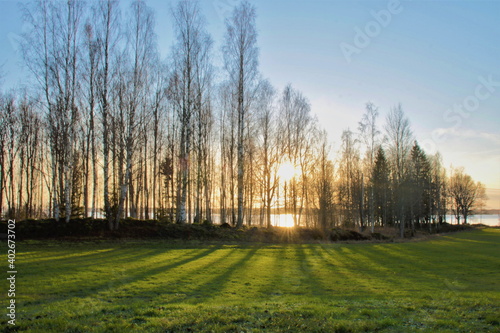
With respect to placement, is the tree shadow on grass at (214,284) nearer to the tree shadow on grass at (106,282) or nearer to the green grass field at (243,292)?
the green grass field at (243,292)

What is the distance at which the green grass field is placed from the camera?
623 cm

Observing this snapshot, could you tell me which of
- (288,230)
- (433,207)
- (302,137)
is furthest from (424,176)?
(288,230)

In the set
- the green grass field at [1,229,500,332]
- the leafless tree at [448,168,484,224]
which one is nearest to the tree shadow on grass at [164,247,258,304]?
the green grass field at [1,229,500,332]

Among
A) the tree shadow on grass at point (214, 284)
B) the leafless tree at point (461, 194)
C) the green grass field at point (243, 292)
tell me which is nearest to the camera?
Answer: the green grass field at point (243, 292)

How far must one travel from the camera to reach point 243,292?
9812mm

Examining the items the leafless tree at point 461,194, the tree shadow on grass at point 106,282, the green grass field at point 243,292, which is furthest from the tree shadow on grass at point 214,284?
the leafless tree at point 461,194

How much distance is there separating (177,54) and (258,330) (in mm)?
25046

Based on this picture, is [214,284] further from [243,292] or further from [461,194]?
[461,194]

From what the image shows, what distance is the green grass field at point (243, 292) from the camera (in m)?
6.23

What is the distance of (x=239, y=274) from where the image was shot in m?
12.7

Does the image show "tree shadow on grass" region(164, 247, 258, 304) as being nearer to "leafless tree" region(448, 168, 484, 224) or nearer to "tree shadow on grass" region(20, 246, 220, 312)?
"tree shadow on grass" region(20, 246, 220, 312)

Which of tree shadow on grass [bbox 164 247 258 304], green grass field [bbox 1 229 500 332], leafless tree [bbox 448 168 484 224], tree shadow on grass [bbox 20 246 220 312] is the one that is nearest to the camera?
green grass field [bbox 1 229 500 332]

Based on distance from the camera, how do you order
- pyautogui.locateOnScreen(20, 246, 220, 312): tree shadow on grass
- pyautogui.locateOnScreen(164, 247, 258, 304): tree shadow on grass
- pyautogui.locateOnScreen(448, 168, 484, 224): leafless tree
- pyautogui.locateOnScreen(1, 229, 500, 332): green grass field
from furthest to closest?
pyautogui.locateOnScreen(448, 168, 484, 224): leafless tree, pyautogui.locateOnScreen(164, 247, 258, 304): tree shadow on grass, pyautogui.locateOnScreen(20, 246, 220, 312): tree shadow on grass, pyautogui.locateOnScreen(1, 229, 500, 332): green grass field

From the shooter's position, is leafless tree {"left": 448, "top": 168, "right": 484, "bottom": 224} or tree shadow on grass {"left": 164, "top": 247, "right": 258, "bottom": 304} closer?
tree shadow on grass {"left": 164, "top": 247, "right": 258, "bottom": 304}
